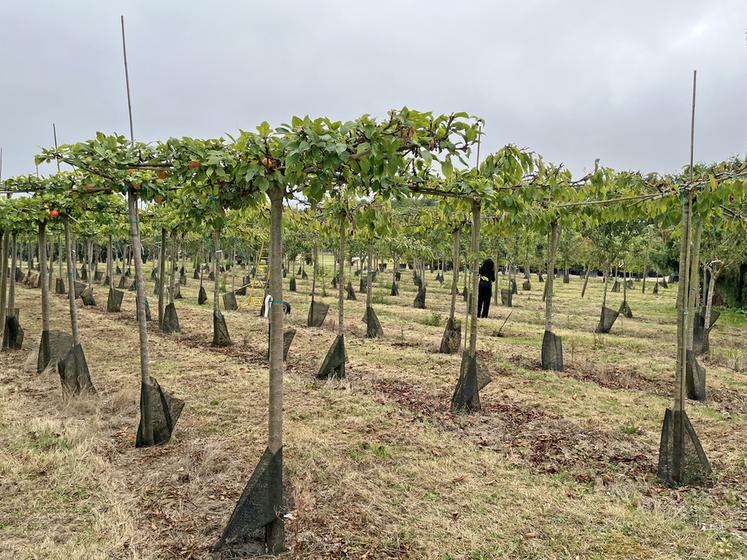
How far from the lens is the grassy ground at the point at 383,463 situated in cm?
349

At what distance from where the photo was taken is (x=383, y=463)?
4770 mm

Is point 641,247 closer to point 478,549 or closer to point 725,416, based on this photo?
point 725,416

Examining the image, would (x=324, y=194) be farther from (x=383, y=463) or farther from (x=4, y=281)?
(x=4, y=281)

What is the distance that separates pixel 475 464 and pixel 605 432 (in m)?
2.07

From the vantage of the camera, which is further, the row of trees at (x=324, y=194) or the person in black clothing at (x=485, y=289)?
the person in black clothing at (x=485, y=289)

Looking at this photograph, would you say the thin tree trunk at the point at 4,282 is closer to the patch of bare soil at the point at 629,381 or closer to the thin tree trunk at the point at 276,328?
the thin tree trunk at the point at 276,328

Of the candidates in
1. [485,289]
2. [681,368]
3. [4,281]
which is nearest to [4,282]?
[4,281]

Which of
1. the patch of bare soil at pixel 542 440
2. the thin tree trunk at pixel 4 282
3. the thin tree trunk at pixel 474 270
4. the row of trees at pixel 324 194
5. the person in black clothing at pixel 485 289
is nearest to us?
the row of trees at pixel 324 194

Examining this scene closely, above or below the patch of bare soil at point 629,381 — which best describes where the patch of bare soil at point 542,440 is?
below

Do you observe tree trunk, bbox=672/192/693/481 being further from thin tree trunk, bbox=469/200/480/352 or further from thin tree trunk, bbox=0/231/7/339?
thin tree trunk, bbox=0/231/7/339

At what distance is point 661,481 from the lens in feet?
14.9

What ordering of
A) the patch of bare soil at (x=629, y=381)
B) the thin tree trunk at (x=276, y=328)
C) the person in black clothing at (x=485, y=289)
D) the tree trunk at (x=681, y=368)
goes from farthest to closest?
the person in black clothing at (x=485, y=289)
the patch of bare soil at (x=629, y=381)
the tree trunk at (x=681, y=368)
the thin tree trunk at (x=276, y=328)

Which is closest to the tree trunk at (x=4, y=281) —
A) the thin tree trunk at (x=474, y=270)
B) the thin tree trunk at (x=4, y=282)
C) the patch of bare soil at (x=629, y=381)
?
the thin tree trunk at (x=4, y=282)

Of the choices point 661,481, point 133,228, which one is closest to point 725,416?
point 661,481
